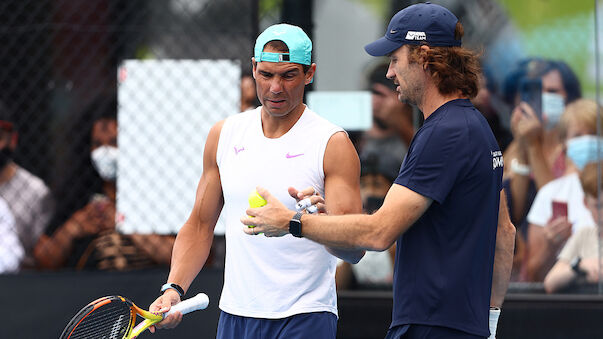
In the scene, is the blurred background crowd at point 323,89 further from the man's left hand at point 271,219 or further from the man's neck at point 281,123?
the man's left hand at point 271,219

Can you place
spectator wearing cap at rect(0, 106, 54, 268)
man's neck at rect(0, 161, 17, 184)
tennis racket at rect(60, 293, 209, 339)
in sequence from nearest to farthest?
1. tennis racket at rect(60, 293, 209, 339)
2. spectator wearing cap at rect(0, 106, 54, 268)
3. man's neck at rect(0, 161, 17, 184)

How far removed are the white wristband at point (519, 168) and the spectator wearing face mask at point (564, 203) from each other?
139mm

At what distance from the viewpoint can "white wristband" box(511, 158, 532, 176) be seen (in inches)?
214

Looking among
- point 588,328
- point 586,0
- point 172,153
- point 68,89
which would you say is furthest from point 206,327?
point 586,0

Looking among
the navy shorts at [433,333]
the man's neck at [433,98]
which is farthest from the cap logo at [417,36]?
the navy shorts at [433,333]

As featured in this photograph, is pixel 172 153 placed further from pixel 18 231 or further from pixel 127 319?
pixel 127 319

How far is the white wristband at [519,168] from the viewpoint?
5434mm

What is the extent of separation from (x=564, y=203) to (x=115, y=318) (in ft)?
10.8

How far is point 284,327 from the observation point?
3.09m

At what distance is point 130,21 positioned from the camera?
5.51 meters

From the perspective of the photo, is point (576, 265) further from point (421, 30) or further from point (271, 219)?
point (271, 219)

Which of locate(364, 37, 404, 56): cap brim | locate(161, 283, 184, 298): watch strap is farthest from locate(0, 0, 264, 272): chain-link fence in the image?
locate(364, 37, 404, 56): cap brim

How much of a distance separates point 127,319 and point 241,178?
2.09 feet

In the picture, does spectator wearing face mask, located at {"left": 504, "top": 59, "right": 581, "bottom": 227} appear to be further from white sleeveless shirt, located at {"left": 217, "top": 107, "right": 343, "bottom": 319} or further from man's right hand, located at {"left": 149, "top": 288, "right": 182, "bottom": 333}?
man's right hand, located at {"left": 149, "top": 288, "right": 182, "bottom": 333}
